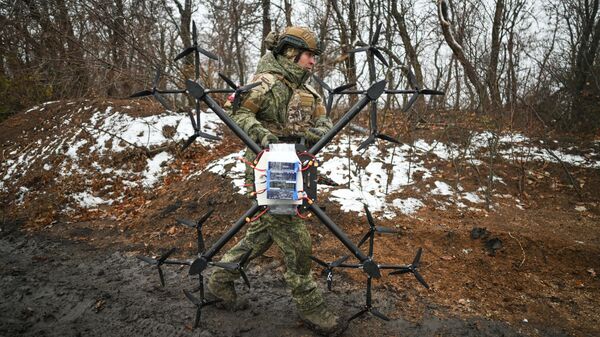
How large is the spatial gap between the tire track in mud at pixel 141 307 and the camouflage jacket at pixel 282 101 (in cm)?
155

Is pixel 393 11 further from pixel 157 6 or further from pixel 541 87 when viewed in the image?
pixel 157 6

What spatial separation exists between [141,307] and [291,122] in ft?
6.91

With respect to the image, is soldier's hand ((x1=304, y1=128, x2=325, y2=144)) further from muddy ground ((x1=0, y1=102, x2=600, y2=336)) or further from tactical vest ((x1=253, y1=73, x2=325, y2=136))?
muddy ground ((x1=0, y1=102, x2=600, y2=336))

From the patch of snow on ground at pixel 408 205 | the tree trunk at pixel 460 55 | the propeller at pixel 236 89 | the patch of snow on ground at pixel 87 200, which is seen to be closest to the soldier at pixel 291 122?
the propeller at pixel 236 89

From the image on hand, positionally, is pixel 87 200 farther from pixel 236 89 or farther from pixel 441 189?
pixel 441 189

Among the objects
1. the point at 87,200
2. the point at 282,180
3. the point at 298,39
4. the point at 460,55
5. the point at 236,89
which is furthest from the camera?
the point at 460,55

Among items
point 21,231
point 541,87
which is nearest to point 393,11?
point 541,87

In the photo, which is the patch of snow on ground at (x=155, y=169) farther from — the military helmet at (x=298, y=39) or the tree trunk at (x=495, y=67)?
the tree trunk at (x=495, y=67)

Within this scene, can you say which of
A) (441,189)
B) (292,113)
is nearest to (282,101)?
(292,113)

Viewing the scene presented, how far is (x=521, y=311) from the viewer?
10.1ft

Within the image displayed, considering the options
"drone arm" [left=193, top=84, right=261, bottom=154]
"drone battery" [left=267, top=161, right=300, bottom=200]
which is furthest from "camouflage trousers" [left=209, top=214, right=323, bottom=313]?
"drone arm" [left=193, top=84, right=261, bottom=154]

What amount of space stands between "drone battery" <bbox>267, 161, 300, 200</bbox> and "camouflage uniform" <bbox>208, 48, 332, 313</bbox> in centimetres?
48

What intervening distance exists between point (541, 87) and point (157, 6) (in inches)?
337

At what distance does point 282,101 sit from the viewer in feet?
9.21
